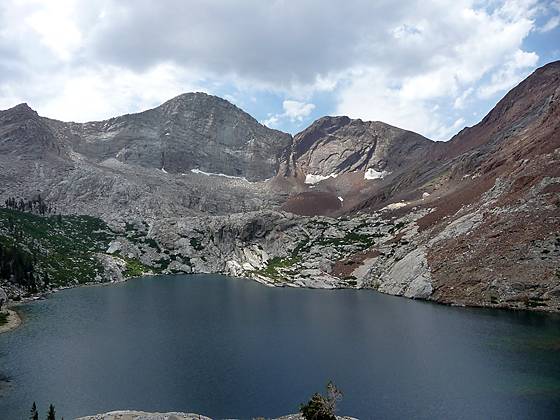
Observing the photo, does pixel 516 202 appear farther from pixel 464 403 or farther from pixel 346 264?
pixel 464 403

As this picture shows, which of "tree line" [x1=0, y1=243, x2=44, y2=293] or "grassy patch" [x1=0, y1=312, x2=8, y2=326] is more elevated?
"tree line" [x1=0, y1=243, x2=44, y2=293]

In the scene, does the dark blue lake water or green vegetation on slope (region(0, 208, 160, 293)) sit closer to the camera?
the dark blue lake water

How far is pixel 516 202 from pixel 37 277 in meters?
146

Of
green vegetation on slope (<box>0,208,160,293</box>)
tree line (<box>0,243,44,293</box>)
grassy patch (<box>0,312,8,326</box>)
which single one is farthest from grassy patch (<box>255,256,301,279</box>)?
grassy patch (<box>0,312,8,326</box>)

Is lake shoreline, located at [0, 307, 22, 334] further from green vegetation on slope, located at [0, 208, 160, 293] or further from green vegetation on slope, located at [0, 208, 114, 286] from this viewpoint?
green vegetation on slope, located at [0, 208, 114, 286]

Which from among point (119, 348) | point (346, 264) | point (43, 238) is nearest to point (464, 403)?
point (119, 348)

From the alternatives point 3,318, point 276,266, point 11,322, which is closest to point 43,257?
point 3,318

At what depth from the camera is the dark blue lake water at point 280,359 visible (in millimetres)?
62844

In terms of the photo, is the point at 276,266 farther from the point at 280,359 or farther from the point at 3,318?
the point at 280,359

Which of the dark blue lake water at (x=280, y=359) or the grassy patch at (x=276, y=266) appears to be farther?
the grassy patch at (x=276, y=266)

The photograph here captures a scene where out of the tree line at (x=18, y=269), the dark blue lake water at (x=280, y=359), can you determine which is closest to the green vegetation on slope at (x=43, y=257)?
the tree line at (x=18, y=269)

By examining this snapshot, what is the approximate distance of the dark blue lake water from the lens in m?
62.8

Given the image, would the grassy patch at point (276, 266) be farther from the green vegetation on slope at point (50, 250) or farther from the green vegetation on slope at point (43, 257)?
the green vegetation on slope at point (50, 250)

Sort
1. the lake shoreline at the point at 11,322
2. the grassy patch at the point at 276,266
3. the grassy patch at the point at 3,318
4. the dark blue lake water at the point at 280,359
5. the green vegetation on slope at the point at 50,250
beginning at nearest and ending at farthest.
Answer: the dark blue lake water at the point at 280,359, the lake shoreline at the point at 11,322, the grassy patch at the point at 3,318, the green vegetation on slope at the point at 50,250, the grassy patch at the point at 276,266
